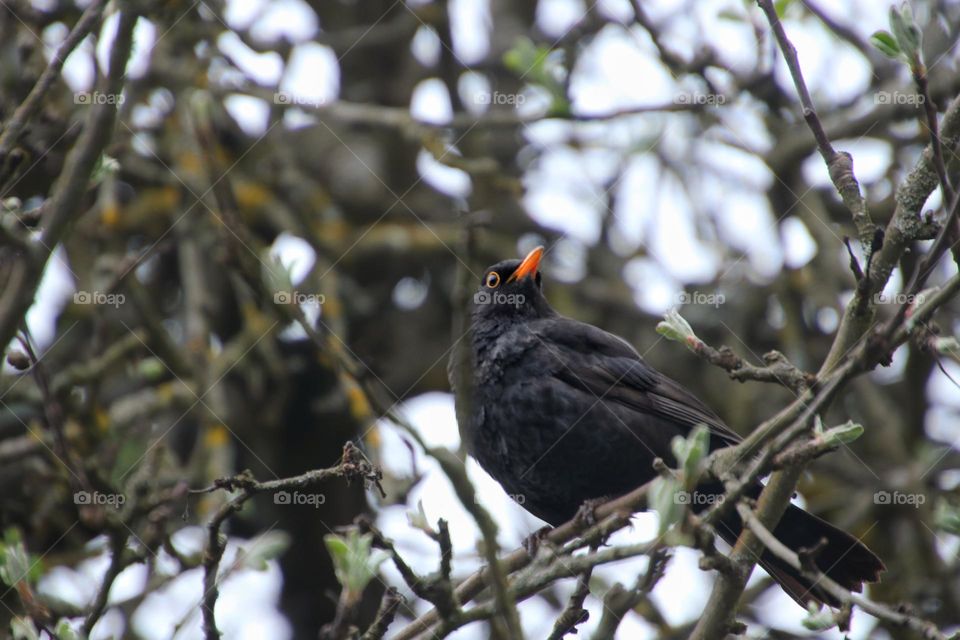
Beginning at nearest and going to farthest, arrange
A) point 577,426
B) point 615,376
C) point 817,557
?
point 817,557 < point 577,426 < point 615,376

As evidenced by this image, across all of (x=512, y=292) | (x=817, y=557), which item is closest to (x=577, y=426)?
(x=512, y=292)

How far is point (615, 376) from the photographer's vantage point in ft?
17.3

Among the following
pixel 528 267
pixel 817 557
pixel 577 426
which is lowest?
pixel 577 426

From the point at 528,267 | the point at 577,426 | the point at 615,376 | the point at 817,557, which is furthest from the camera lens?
the point at 528,267

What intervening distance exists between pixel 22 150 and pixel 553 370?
2624mm

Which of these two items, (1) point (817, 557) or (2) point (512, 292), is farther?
(2) point (512, 292)

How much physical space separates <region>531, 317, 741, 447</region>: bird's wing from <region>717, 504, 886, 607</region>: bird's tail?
0.46 metres

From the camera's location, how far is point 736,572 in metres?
3.01

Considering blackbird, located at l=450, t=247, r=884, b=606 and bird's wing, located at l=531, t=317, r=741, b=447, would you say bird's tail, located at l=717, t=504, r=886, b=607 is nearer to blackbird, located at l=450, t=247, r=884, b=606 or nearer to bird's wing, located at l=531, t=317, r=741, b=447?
blackbird, located at l=450, t=247, r=884, b=606

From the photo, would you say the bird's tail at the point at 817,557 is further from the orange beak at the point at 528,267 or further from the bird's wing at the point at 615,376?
the orange beak at the point at 528,267

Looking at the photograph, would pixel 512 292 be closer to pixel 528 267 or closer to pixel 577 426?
pixel 528 267

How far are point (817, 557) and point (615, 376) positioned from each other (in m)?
1.46

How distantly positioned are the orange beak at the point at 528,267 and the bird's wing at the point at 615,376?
303 mm

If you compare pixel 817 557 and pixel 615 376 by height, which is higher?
pixel 615 376
